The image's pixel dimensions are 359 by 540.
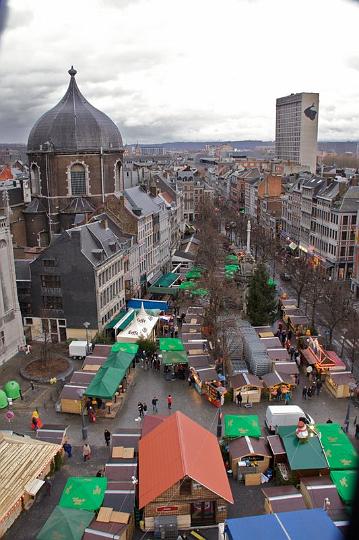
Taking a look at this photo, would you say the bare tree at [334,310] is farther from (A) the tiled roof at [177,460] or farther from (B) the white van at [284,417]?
(A) the tiled roof at [177,460]

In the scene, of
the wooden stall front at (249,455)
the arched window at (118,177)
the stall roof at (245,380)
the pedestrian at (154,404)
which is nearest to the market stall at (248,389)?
the stall roof at (245,380)

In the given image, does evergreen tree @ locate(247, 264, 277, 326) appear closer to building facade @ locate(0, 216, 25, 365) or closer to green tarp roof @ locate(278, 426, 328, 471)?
green tarp roof @ locate(278, 426, 328, 471)

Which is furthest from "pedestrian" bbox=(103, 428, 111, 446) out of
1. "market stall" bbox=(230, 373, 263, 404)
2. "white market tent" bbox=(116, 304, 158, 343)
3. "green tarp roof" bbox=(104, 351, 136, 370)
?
"white market tent" bbox=(116, 304, 158, 343)

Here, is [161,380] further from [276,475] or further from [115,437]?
[276,475]

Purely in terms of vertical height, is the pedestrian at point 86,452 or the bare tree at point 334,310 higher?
the bare tree at point 334,310

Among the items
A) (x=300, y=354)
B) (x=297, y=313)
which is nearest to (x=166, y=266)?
(x=297, y=313)

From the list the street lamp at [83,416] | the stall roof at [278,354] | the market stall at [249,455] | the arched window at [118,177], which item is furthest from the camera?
the arched window at [118,177]

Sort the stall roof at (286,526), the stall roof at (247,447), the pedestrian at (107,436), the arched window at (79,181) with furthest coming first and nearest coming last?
the arched window at (79,181)
the pedestrian at (107,436)
the stall roof at (247,447)
the stall roof at (286,526)
